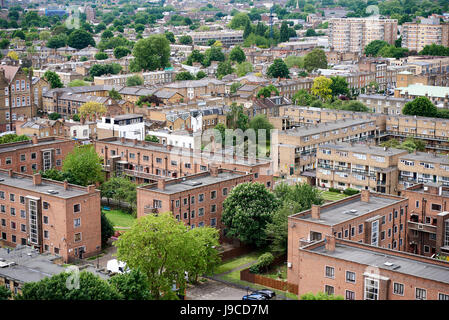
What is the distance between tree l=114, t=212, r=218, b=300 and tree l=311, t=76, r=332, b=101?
184ft

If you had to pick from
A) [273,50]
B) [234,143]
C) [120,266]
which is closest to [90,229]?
[120,266]

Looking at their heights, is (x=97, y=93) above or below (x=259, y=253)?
above

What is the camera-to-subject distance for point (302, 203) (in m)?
37.1

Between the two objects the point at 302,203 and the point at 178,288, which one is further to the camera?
the point at 302,203

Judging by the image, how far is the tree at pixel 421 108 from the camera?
A: 68.1 m

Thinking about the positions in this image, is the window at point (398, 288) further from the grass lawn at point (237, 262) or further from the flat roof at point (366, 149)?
the flat roof at point (366, 149)

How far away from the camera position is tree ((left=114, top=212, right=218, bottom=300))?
94.1 feet

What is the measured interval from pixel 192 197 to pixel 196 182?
149 cm

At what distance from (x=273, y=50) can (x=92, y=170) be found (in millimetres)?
85875

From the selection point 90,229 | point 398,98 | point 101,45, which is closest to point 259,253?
point 90,229

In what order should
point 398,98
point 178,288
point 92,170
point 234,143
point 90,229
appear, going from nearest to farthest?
point 178,288 → point 90,229 → point 92,170 → point 234,143 → point 398,98

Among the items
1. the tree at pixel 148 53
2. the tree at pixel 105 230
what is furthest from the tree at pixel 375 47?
the tree at pixel 105 230

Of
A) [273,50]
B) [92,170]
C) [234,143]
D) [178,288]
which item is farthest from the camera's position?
[273,50]

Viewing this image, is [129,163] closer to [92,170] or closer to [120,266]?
[92,170]
